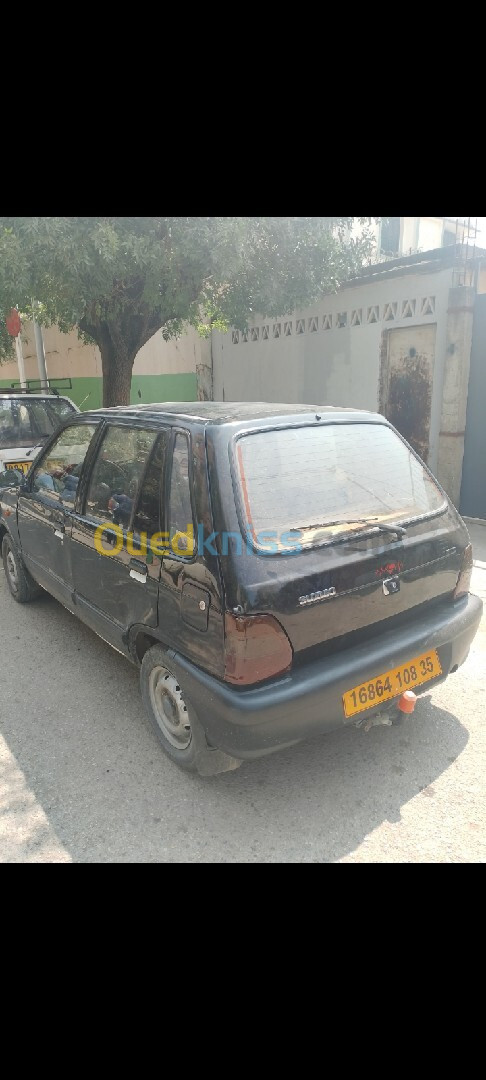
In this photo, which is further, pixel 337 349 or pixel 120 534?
pixel 337 349

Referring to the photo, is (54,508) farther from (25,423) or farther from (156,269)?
(156,269)

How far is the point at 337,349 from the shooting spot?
30.7 ft

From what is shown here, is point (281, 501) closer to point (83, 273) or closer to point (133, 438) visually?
point (133, 438)

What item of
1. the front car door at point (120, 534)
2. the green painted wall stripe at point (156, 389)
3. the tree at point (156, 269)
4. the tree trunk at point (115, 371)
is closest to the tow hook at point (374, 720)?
the front car door at point (120, 534)

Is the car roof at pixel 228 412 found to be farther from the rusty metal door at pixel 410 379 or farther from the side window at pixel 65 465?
the rusty metal door at pixel 410 379

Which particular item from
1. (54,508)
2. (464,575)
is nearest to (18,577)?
(54,508)

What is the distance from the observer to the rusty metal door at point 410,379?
7746mm

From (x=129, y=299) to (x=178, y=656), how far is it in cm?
686

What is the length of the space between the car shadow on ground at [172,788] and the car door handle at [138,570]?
2.98 feet

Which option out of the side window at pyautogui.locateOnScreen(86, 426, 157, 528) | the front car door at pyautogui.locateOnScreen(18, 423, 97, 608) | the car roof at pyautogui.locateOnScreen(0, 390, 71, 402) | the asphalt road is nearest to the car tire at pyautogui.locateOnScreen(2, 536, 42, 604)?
the front car door at pyautogui.locateOnScreen(18, 423, 97, 608)

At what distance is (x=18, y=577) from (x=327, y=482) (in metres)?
3.17

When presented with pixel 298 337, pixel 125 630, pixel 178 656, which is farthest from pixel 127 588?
pixel 298 337

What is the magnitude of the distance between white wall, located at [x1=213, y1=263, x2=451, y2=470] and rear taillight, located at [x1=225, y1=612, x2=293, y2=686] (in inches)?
237

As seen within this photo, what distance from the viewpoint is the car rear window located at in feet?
8.02
